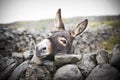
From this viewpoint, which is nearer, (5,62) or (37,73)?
(37,73)

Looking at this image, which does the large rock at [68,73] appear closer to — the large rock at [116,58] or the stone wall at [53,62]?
the stone wall at [53,62]

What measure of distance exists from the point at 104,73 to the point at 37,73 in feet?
2.81

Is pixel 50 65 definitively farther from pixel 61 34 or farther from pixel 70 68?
pixel 61 34

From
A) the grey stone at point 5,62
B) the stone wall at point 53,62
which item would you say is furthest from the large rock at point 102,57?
the grey stone at point 5,62

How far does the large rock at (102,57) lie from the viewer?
230 cm

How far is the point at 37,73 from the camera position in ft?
7.58

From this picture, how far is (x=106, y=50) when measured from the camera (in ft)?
7.78

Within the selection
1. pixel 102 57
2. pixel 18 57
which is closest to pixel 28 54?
pixel 18 57

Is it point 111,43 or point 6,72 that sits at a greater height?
point 111,43

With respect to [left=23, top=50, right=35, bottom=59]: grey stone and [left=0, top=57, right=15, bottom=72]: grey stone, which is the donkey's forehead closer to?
[left=23, top=50, right=35, bottom=59]: grey stone

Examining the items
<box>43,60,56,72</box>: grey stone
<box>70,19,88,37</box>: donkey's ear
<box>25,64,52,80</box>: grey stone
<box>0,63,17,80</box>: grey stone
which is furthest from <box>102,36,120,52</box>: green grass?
<box>0,63,17,80</box>: grey stone

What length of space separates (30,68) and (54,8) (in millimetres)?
929

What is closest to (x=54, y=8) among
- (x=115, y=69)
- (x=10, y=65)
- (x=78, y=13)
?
(x=78, y=13)

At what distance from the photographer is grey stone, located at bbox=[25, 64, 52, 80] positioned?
2.30 metres
